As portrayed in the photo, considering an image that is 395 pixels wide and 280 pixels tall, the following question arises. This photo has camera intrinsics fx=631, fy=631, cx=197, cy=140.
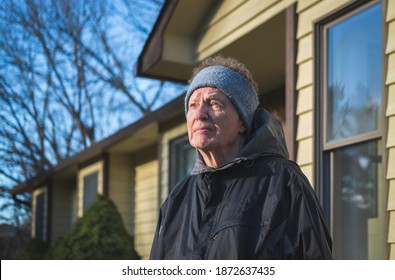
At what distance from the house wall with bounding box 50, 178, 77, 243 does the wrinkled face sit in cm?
1402

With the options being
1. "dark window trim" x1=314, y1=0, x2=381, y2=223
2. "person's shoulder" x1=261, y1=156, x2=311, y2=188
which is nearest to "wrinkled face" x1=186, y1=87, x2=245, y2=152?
"person's shoulder" x1=261, y1=156, x2=311, y2=188

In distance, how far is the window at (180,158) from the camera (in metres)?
8.48

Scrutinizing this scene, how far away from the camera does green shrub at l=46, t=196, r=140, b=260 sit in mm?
8305

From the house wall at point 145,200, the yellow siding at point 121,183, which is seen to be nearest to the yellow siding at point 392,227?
the house wall at point 145,200

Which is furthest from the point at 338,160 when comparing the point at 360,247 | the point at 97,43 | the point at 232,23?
the point at 97,43

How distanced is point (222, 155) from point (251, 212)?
357 millimetres

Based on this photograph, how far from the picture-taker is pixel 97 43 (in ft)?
68.8

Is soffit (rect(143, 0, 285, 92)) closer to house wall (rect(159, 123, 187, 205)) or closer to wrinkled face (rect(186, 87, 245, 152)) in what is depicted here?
house wall (rect(159, 123, 187, 205))

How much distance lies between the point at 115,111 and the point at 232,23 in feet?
49.5

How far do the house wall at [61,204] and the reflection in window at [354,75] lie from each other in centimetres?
1225

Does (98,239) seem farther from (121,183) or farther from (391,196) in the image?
(391,196)

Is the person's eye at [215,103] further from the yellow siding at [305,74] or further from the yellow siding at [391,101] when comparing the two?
the yellow siding at [305,74]
